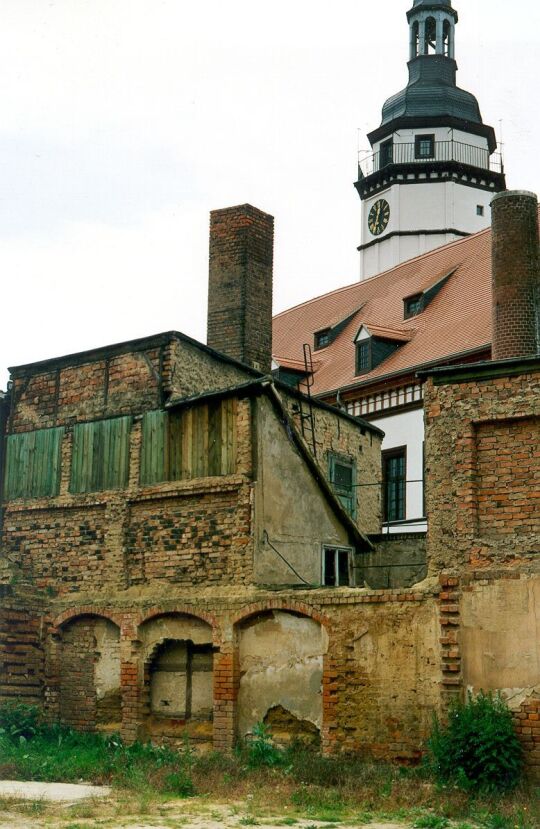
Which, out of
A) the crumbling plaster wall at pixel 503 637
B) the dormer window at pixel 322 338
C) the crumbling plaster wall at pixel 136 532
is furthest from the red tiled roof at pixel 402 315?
the crumbling plaster wall at pixel 503 637

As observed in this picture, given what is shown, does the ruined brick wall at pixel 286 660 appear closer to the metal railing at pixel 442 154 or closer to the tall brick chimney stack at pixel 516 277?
the tall brick chimney stack at pixel 516 277

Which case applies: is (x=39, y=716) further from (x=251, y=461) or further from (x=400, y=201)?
(x=400, y=201)

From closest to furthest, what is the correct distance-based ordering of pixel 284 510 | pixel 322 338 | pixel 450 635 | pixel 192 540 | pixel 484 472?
pixel 450 635, pixel 484 472, pixel 192 540, pixel 284 510, pixel 322 338

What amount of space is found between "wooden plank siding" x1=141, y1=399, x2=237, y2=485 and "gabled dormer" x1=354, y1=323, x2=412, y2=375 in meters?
13.8

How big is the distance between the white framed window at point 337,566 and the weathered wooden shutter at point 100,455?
3701 millimetres

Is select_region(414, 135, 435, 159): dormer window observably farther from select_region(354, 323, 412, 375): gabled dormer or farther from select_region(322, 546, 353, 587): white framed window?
select_region(322, 546, 353, 587): white framed window

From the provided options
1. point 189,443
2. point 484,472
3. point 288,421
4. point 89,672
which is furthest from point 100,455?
point 484,472

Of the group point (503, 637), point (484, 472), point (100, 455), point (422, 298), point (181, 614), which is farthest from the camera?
point (422, 298)

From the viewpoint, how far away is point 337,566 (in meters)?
19.4

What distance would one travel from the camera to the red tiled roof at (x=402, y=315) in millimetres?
30234

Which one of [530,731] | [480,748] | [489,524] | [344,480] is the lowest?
[480,748]

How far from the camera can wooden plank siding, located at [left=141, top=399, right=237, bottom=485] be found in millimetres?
17906

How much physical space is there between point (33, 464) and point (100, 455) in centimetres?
163

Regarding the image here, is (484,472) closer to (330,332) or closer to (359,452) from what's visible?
(359,452)
